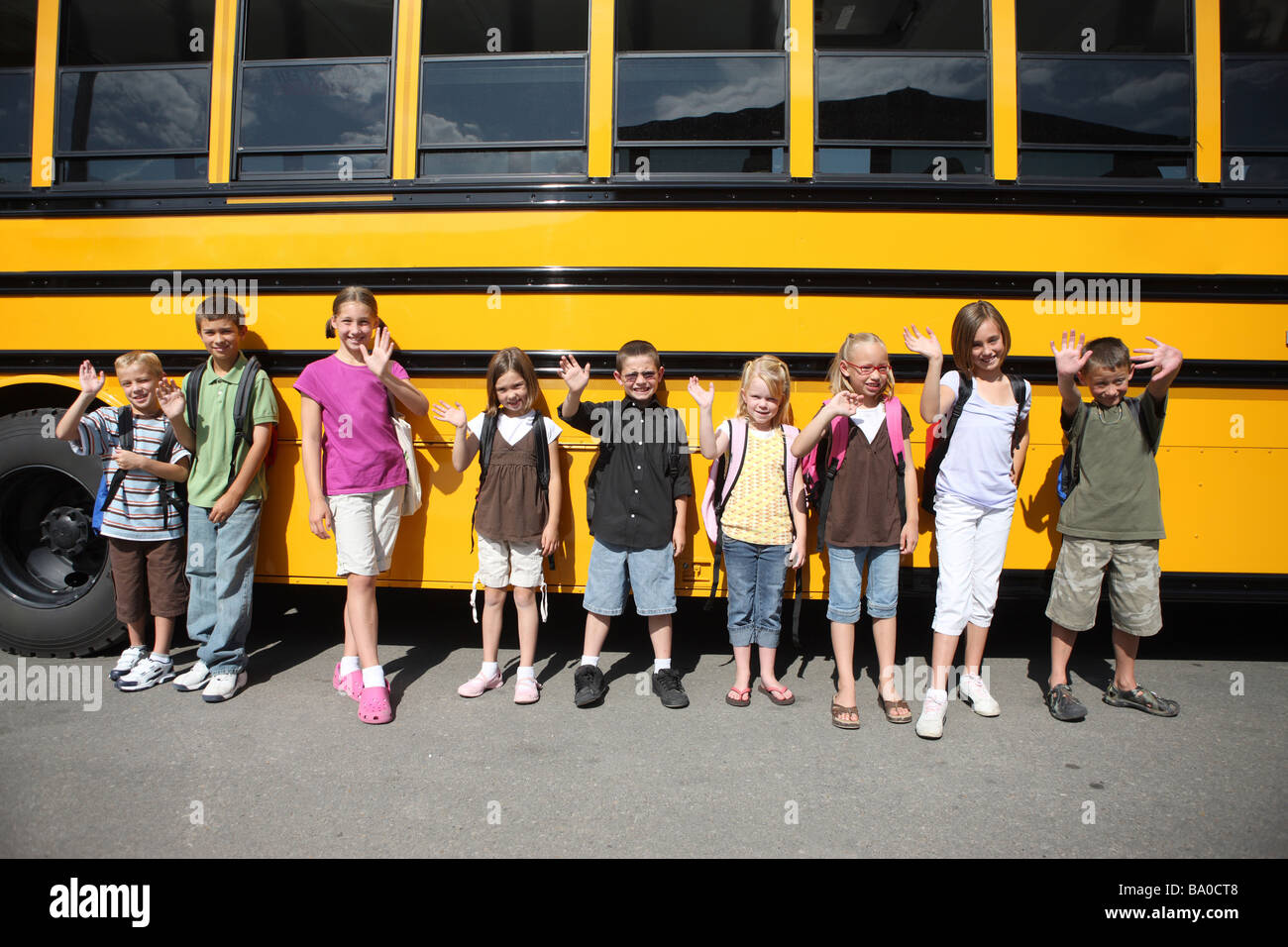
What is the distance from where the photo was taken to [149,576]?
307 centimetres

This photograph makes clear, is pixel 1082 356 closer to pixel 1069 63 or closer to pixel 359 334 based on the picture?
pixel 1069 63

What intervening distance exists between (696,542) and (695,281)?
40.3 inches

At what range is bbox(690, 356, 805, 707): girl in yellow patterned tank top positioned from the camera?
110 inches

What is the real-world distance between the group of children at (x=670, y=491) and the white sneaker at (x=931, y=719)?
1cm

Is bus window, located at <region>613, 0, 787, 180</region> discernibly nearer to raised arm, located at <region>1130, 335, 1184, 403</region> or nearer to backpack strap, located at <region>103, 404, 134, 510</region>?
raised arm, located at <region>1130, 335, 1184, 403</region>

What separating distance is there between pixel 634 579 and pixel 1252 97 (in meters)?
2.96

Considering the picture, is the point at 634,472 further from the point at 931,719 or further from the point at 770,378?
the point at 931,719

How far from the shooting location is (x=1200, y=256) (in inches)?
112

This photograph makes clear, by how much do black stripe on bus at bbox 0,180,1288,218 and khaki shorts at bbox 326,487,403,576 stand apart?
114 cm

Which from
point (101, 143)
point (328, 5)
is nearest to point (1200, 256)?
point (328, 5)

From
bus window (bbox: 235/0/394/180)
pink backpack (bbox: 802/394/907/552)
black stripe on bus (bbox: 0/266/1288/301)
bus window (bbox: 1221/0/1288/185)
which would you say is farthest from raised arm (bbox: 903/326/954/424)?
bus window (bbox: 235/0/394/180)

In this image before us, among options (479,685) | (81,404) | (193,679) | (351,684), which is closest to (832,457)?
(479,685)

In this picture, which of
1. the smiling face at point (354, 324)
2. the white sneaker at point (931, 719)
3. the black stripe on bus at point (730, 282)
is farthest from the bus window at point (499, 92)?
the white sneaker at point (931, 719)

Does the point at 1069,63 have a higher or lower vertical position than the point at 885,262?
higher
